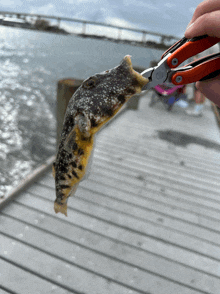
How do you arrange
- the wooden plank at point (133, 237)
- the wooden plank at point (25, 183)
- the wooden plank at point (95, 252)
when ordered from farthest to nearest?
the wooden plank at point (25, 183) < the wooden plank at point (133, 237) < the wooden plank at point (95, 252)

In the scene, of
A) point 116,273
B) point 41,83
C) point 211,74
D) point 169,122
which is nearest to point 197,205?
point 116,273

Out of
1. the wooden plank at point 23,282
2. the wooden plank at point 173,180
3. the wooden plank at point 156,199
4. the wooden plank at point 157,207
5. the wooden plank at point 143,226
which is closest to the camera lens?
the wooden plank at point 23,282

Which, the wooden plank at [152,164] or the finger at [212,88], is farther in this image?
the wooden plank at [152,164]

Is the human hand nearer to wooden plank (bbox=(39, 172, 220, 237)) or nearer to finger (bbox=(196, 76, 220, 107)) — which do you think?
finger (bbox=(196, 76, 220, 107))

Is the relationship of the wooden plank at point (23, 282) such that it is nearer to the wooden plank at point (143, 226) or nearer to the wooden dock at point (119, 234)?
the wooden dock at point (119, 234)

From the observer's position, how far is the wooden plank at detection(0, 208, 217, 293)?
9.88 ft

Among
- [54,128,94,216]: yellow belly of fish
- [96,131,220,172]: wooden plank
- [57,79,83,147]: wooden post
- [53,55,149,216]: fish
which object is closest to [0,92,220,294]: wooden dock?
[96,131,220,172]: wooden plank

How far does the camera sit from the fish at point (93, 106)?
128cm

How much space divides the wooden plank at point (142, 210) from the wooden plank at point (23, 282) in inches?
60.7

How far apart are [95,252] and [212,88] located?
266cm

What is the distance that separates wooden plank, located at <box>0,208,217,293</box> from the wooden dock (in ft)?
0.04

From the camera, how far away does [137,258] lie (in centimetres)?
318

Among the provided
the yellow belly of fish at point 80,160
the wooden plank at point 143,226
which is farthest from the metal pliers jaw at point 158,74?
the wooden plank at point 143,226

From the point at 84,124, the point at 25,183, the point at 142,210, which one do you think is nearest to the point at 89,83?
the point at 84,124
